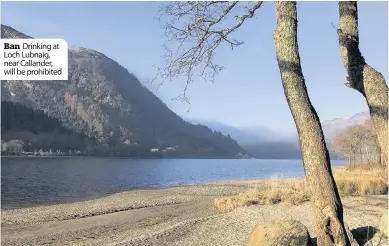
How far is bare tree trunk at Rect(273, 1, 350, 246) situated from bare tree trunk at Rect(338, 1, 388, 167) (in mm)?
802

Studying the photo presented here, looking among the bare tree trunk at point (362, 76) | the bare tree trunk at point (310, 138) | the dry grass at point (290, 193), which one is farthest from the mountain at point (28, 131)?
the bare tree trunk at point (362, 76)

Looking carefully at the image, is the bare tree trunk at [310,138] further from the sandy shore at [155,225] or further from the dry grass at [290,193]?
the dry grass at [290,193]

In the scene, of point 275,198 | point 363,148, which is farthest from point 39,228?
point 363,148

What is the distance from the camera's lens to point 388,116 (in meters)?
6.13

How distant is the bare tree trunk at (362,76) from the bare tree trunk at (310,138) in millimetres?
802

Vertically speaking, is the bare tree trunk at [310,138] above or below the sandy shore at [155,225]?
above

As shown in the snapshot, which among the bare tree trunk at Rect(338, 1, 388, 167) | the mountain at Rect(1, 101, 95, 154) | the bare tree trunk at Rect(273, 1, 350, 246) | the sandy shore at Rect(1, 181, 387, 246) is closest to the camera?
the bare tree trunk at Rect(338, 1, 388, 167)

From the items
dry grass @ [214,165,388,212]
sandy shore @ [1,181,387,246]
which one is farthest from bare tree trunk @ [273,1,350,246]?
dry grass @ [214,165,388,212]

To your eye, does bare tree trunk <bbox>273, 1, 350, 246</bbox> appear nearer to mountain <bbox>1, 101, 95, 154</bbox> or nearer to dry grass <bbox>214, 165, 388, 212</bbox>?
dry grass <bbox>214, 165, 388, 212</bbox>

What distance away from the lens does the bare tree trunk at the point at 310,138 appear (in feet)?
20.7

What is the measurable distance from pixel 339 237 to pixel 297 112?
6.76 ft

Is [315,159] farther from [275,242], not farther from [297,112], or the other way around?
[275,242]

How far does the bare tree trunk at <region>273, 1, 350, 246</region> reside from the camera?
6.32 metres

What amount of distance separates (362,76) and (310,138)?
4.31 feet
